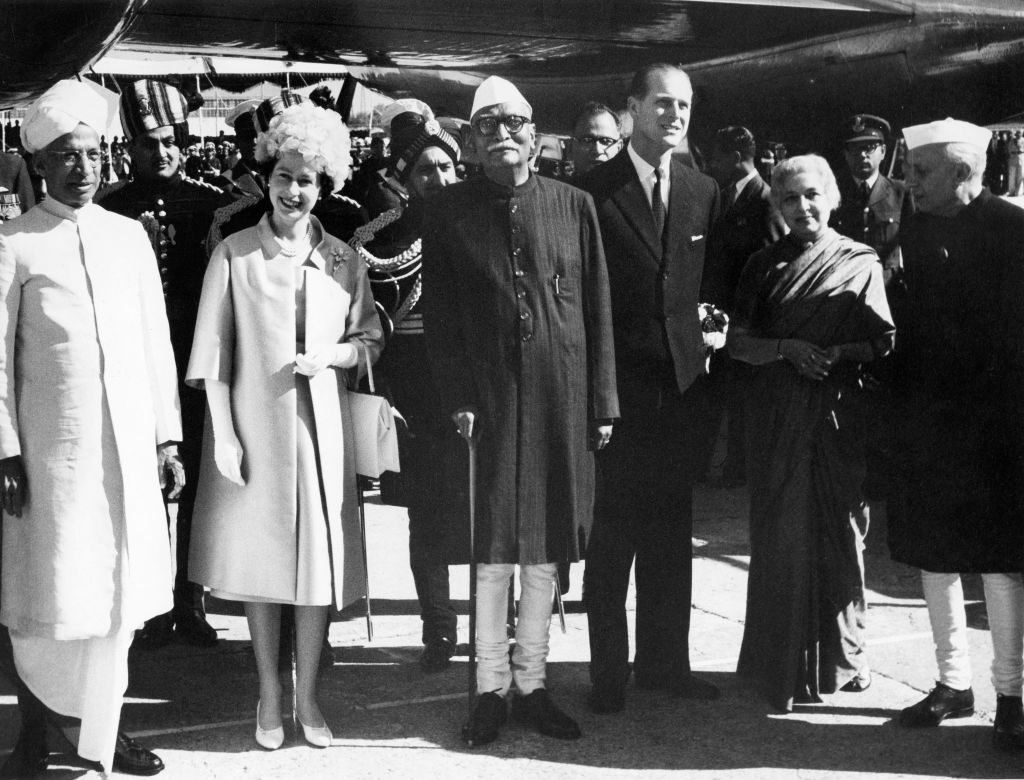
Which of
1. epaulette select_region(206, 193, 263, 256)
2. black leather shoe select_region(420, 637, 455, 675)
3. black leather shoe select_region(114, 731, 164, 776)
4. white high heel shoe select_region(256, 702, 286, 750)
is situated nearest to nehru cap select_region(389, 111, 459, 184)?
epaulette select_region(206, 193, 263, 256)

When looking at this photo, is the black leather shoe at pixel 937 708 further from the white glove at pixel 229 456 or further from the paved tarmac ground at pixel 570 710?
the white glove at pixel 229 456

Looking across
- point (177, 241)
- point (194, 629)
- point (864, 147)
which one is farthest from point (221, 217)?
point (864, 147)

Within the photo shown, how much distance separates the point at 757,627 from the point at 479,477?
3.57ft

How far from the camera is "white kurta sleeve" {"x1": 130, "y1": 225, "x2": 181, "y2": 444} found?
3680 mm

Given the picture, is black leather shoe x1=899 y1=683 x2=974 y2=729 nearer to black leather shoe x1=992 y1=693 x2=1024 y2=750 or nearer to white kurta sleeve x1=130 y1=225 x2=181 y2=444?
black leather shoe x1=992 y1=693 x2=1024 y2=750

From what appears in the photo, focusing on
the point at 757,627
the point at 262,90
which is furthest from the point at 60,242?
the point at 262,90

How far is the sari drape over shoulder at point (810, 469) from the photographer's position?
4.09 m

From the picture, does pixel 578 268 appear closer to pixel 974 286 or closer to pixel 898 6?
pixel 974 286

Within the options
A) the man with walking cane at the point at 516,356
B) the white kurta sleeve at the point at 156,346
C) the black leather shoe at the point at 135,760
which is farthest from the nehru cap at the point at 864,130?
the black leather shoe at the point at 135,760

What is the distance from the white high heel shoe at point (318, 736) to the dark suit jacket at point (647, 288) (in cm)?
138

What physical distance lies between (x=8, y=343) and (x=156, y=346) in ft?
1.39

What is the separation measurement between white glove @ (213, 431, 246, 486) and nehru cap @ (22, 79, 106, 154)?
944 millimetres

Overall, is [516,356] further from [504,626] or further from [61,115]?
[61,115]

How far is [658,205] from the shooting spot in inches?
166
